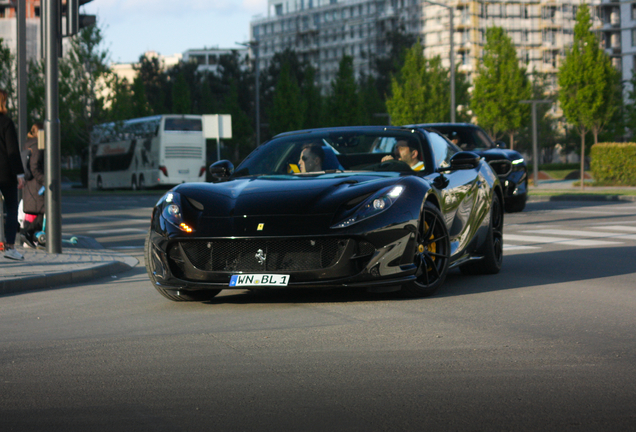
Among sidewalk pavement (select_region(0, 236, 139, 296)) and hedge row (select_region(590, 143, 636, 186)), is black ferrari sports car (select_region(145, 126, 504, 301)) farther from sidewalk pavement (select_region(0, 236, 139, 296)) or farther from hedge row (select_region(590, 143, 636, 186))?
hedge row (select_region(590, 143, 636, 186))

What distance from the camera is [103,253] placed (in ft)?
41.0

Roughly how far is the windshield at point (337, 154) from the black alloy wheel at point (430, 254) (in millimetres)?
597

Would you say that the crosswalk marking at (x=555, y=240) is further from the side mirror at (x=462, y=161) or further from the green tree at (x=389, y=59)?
the green tree at (x=389, y=59)

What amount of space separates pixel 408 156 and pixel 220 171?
1.59m

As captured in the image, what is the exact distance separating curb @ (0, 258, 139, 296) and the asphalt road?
46 centimetres

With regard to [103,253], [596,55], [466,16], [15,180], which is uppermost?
[466,16]

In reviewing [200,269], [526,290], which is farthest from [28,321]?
[526,290]

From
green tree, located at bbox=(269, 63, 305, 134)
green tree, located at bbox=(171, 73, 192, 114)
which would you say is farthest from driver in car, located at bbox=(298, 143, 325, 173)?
green tree, located at bbox=(171, 73, 192, 114)

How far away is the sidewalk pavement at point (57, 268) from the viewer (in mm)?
9094

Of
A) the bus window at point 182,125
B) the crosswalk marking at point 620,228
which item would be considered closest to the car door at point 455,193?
the crosswalk marking at point 620,228

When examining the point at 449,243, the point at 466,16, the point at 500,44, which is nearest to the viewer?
the point at 449,243

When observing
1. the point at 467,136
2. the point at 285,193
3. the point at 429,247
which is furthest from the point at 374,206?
the point at 467,136

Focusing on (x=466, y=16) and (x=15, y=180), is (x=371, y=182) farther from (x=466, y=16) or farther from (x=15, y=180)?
(x=466, y=16)

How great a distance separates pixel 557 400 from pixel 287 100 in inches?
2418
